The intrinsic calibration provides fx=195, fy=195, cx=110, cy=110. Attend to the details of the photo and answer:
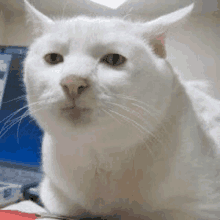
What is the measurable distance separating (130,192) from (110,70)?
295 mm

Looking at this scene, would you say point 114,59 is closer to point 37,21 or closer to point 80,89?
point 80,89

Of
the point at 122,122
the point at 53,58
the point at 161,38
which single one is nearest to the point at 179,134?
the point at 122,122

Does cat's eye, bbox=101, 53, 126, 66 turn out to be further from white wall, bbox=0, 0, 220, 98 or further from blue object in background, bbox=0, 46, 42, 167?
blue object in background, bbox=0, 46, 42, 167

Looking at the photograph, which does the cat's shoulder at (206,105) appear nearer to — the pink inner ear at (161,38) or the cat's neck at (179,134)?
the cat's neck at (179,134)

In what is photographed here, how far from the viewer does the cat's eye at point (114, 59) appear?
1.51 feet

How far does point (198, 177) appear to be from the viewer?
17.9 inches

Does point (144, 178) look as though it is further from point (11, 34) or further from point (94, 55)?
point (11, 34)

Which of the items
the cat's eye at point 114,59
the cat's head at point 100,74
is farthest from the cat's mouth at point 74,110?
the cat's eye at point 114,59

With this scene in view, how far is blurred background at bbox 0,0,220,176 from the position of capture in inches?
24.5

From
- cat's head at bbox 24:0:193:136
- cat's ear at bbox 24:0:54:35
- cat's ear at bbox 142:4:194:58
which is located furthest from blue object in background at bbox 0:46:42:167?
cat's ear at bbox 142:4:194:58

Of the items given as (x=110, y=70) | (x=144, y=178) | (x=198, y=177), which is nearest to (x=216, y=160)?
(x=198, y=177)

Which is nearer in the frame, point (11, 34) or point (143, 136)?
point (143, 136)

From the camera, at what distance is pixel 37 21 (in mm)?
617

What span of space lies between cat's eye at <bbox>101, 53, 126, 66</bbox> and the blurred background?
7.6 inches
